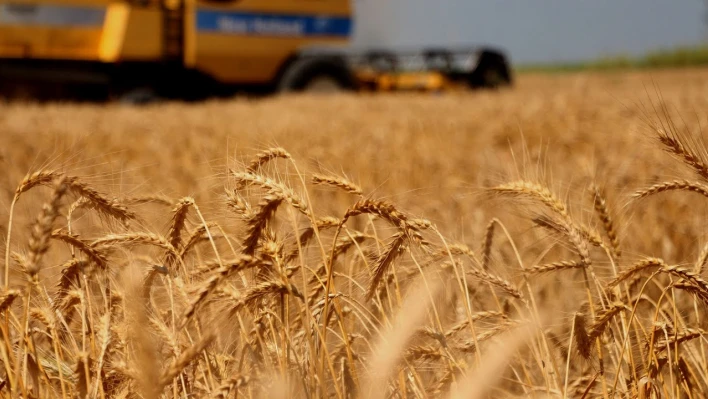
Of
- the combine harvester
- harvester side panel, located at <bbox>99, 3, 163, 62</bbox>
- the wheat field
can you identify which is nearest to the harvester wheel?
the combine harvester

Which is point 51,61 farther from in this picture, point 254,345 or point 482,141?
point 254,345

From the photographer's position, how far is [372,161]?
5.59m

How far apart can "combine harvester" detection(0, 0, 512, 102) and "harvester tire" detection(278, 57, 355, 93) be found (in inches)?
0.7

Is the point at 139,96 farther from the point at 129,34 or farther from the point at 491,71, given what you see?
the point at 491,71

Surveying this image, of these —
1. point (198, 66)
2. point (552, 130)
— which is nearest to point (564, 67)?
point (198, 66)

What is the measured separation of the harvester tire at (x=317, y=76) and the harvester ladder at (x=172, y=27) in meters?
1.80

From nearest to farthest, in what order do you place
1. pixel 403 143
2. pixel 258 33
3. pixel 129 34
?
pixel 403 143 < pixel 129 34 < pixel 258 33

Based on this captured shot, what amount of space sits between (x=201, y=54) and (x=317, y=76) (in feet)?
7.01

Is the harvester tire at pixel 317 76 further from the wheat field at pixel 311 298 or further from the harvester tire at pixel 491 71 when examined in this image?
the wheat field at pixel 311 298

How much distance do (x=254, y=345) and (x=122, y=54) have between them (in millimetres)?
11000

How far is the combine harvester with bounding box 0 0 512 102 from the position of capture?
1140cm

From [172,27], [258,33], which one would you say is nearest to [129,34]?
[172,27]

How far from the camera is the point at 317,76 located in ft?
45.9

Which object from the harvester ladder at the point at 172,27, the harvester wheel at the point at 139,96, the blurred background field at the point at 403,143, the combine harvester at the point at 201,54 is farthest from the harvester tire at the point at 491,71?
the harvester wheel at the point at 139,96
